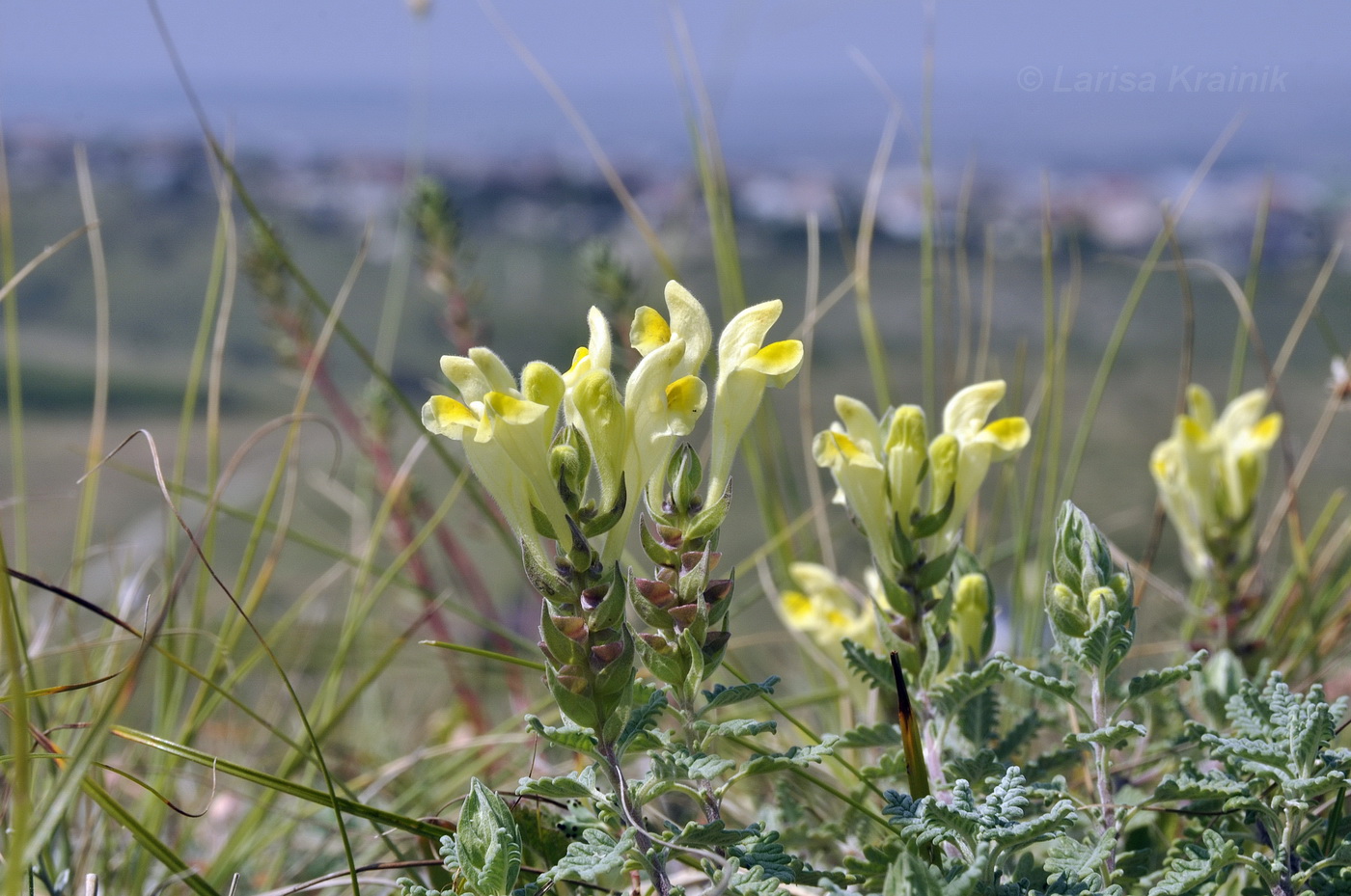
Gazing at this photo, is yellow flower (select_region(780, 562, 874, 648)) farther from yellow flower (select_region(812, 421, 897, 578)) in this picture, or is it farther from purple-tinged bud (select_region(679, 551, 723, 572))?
purple-tinged bud (select_region(679, 551, 723, 572))

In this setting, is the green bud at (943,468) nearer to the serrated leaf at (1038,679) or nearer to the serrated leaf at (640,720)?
the serrated leaf at (1038,679)

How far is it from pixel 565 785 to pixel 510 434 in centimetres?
20

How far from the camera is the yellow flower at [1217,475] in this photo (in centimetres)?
109

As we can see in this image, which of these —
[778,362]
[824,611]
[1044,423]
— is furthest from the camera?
[1044,423]

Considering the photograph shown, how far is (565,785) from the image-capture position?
0.59 meters

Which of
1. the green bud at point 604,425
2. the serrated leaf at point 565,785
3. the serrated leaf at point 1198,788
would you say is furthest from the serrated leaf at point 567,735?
the serrated leaf at point 1198,788

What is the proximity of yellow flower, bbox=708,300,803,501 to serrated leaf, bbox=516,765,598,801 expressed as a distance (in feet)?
0.61

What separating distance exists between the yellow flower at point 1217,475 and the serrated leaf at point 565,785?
2.50ft

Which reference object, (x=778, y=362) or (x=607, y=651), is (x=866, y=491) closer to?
(x=778, y=362)

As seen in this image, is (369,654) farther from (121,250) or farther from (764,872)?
(121,250)

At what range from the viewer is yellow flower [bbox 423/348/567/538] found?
591 millimetres

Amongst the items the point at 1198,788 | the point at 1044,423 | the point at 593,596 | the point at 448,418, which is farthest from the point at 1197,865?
the point at 1044,423

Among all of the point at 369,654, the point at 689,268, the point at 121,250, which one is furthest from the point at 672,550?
the point at 121,250

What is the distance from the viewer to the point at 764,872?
58 cm
